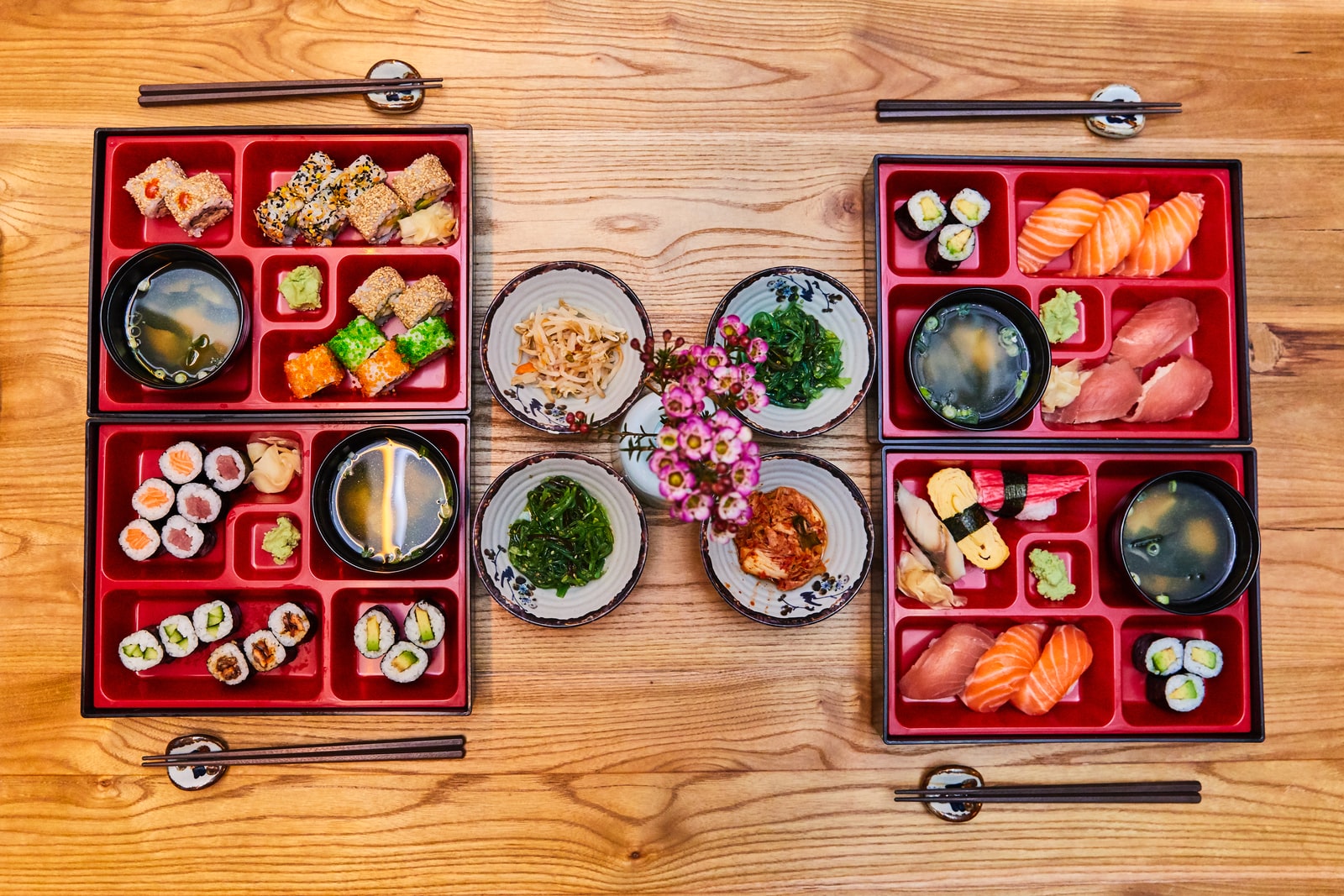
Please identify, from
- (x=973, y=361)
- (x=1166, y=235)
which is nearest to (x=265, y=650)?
(x=973, y=361)

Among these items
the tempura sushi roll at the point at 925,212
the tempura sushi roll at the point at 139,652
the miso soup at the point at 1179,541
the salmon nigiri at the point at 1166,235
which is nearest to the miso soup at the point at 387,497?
the tempura sushi roll at the point at 139,652

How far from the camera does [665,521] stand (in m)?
2.75

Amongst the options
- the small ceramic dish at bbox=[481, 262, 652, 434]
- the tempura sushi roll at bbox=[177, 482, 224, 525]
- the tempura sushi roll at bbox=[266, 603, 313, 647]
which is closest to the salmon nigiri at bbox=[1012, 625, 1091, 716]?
the small ceramic dish at bbox=[481, 262, 652, 434]

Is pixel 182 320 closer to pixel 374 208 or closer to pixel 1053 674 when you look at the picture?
pixel 374 208

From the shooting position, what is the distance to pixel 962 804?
2701 millimetres

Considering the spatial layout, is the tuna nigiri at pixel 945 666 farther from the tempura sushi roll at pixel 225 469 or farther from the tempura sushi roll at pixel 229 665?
the tempura sushi roll at pixel 225 469

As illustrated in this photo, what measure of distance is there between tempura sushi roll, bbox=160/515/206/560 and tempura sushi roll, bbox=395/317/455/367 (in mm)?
934

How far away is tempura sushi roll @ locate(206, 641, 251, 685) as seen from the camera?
258 centimetres

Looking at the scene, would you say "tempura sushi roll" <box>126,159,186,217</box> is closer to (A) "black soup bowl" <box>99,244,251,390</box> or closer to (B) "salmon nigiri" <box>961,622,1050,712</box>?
(A) "black soup bowl" <box>99,244,251,390</box>

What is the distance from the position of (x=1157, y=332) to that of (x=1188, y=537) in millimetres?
731

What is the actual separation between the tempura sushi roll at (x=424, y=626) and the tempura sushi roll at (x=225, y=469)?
0.75m

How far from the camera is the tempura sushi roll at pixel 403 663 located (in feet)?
8.47

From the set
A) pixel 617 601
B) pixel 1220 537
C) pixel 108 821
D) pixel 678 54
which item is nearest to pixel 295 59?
pixel 678 54

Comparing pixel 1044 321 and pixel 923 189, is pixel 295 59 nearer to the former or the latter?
pixel 923 189
